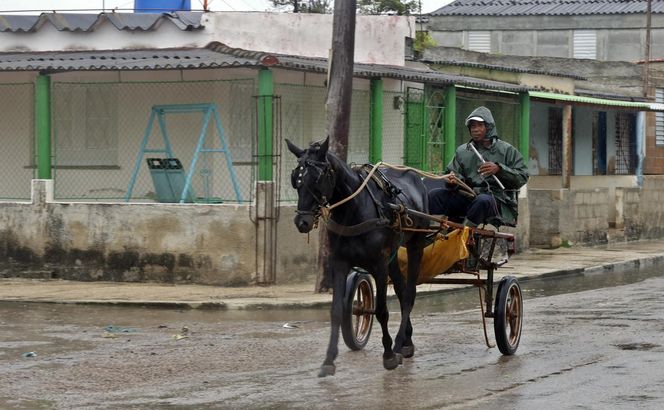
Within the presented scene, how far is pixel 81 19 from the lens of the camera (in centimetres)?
2150

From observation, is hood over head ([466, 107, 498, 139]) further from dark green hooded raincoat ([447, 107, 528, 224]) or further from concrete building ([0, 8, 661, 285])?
concrete building ([0, 8, 661, 285])

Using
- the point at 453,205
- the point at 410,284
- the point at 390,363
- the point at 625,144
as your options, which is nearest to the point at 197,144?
the point at 453,205

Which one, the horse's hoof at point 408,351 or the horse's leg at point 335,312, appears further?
the horse's hoof at point 408,351

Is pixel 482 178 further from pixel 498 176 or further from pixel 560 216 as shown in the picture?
pixel 560 216

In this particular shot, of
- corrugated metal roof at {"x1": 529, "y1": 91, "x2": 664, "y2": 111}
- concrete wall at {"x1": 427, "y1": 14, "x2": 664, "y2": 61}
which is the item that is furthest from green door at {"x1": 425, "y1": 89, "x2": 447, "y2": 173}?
concrete wall at {"x1": 427, "y1": 14, "x2": 664, "y2": 61}

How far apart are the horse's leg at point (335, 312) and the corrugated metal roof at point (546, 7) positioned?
34.7m

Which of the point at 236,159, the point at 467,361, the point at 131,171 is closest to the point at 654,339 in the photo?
the point at 467,361

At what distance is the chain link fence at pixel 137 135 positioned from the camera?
66.2 feet

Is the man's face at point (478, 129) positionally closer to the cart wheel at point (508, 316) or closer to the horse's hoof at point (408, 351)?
the cart wheel at point (508, 316)

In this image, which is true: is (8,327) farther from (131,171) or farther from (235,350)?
(131,171)

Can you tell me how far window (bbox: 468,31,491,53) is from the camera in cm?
4509

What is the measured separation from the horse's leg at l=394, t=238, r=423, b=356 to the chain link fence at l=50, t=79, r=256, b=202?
870 cm

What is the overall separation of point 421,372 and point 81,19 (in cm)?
1306

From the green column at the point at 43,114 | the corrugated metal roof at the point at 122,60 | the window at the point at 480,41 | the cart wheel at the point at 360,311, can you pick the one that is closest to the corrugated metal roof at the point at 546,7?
the window at the point at 480,41
